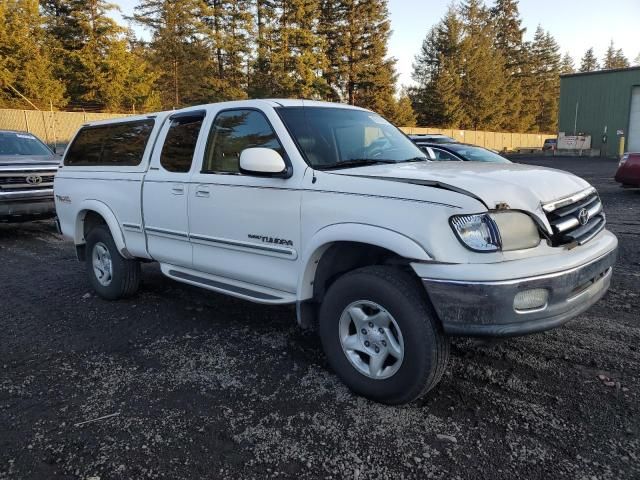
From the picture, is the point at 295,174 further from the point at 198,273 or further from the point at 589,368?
the point at 589,368

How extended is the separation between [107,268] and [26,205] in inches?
174

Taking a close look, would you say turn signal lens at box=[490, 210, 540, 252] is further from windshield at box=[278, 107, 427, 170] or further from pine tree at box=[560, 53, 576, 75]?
pine tree at box=[560, 53, 576, 75]

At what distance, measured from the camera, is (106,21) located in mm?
37688

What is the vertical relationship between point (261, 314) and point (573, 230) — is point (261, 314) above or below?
below

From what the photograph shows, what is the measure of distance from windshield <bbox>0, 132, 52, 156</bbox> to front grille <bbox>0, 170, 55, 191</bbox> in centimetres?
124

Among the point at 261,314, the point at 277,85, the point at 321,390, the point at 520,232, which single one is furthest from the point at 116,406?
the point at 277,85

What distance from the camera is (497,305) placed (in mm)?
2639

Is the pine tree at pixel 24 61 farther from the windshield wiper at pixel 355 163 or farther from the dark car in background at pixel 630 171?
the windshield wiper at pixel 355 163

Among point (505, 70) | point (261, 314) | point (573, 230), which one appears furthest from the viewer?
point (505, 70)

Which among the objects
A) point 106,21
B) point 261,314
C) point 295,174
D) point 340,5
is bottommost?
point 261,314

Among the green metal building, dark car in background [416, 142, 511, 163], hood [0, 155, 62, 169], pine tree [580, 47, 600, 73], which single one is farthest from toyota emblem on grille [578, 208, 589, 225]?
pine tree [580, 47, 600, 73]

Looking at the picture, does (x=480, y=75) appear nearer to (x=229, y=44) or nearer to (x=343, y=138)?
(x=229, y=44)

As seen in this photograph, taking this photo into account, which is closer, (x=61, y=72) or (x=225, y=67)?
(x=61, y=72)

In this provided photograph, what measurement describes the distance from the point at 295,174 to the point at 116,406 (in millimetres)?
1921
